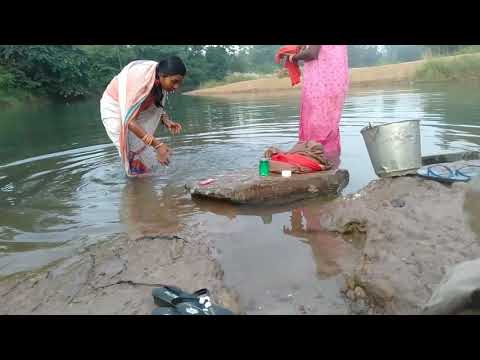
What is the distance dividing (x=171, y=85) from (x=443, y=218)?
283 centimetres

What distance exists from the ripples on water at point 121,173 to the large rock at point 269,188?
5.7 inches

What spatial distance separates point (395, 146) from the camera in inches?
139

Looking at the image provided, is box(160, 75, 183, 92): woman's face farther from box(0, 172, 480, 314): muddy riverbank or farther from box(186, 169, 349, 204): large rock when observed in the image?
box(0, 172, 480, 314): muddy riverbank

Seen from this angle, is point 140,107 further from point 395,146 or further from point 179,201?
point 395,146

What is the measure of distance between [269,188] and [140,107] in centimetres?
183

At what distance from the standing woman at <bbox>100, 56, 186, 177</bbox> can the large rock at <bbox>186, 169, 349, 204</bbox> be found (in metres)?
0.76

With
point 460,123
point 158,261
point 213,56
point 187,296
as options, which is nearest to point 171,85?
point 158,261

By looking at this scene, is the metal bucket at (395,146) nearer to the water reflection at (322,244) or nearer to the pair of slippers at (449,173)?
the pair of slippers at (449,173)

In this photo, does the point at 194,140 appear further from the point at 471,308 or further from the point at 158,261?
the point at 471,308

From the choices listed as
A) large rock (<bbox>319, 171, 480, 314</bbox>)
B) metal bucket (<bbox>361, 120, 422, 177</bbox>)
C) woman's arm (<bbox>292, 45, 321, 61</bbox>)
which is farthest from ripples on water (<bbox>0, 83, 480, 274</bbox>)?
woman's arm (<bbox>292, 45, 321, 61</bbox>)

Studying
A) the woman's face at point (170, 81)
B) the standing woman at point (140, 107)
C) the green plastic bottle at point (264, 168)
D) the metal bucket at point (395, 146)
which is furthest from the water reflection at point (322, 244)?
the woman's face at point (170, 81)

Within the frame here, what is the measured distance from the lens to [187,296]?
2.02 m

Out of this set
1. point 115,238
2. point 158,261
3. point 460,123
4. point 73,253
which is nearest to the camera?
point 158,261

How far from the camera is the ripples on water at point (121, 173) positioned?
3223mm
